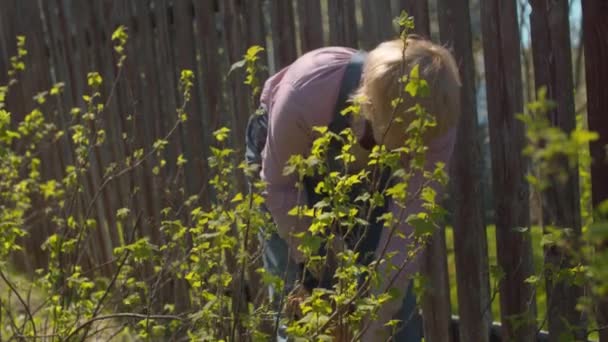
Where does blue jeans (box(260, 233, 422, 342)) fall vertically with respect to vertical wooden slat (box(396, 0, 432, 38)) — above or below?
below

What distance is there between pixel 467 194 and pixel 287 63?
87 centimetres

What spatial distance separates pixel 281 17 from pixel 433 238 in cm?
95

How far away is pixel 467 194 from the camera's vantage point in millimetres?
2664

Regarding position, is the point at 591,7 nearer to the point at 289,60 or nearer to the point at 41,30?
the point at 289,60

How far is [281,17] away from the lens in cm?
315

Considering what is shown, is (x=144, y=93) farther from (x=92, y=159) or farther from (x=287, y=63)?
(x=287, y=63)

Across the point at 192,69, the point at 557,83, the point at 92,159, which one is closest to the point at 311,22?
the point at 192,69

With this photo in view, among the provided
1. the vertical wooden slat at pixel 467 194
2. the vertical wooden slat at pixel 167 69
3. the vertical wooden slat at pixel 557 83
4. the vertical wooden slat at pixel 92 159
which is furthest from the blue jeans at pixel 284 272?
the vertical wooden slat at pixel 92 159

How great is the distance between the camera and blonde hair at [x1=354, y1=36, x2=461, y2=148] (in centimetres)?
215

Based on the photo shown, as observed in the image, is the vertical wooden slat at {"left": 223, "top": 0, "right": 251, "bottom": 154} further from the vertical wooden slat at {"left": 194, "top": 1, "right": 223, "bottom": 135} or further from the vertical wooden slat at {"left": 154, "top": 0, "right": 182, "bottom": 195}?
the vertical wooden slat at {"left": 154, "top": 0, "right": 182, "bottom": 195}

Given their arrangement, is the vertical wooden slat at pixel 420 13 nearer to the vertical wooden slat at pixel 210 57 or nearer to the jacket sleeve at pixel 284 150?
the jacket sleeve at pixel 284 150

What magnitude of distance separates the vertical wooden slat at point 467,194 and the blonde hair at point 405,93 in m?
0.37

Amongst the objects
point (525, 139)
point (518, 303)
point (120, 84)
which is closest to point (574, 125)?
→ point (525, 139)

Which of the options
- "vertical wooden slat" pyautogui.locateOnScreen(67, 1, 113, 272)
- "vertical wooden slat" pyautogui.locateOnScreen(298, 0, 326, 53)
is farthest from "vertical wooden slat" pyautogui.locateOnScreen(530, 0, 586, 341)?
"vertical wooden slat" pyautogui.locateOnScreen(67, 1, 113, 272)
